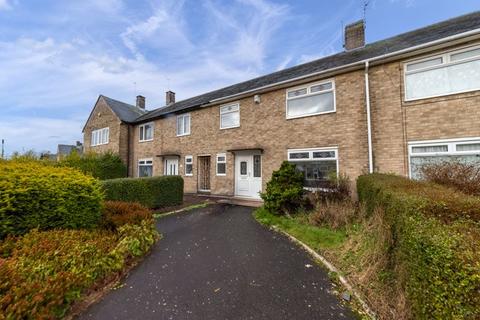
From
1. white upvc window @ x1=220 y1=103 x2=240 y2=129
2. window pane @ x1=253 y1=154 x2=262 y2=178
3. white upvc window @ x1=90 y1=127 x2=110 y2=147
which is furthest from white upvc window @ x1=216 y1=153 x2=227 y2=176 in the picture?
white upvc window @ x1=90 y1=127 x2=110 y2=147

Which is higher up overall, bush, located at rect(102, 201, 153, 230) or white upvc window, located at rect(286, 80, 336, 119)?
white upvc window, located at rect(286, 80, 336, 119)

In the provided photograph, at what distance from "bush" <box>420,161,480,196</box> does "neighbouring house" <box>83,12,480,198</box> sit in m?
2.42

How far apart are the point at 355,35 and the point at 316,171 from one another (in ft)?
27.0

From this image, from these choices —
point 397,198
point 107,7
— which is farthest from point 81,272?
point 107,7

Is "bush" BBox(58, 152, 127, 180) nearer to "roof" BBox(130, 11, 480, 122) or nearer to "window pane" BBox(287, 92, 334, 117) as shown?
"roof" BBox(130, 11, 480, 122)

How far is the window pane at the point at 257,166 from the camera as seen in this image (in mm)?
11250

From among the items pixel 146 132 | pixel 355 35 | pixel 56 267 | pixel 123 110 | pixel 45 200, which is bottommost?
pixel 56 267

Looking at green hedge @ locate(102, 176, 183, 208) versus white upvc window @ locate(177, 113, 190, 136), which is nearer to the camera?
green hedge @ locate(102, 176, 183, 208)

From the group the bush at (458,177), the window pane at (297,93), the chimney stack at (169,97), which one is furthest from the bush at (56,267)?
the chimney stack at (169,97)

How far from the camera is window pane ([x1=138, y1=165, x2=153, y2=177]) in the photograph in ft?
56.4

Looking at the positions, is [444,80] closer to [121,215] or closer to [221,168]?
[221,168]

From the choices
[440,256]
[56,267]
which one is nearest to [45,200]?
[56,267]

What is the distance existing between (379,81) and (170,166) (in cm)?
1326

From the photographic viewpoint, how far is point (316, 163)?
30.6ft
